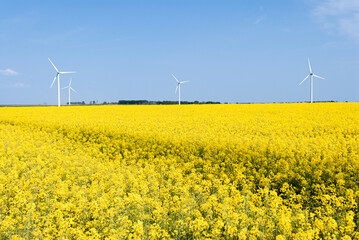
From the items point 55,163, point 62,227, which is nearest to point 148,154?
point 55,163

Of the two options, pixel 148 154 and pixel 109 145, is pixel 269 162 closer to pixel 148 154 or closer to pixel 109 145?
pixel 148 154

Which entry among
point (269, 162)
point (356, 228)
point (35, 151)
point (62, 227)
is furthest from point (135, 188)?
point (35, 151)

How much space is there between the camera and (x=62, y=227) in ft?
18.3

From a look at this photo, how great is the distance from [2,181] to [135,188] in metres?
4.76

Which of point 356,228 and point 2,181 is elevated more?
point 2,181

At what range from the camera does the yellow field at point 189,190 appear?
239 inches

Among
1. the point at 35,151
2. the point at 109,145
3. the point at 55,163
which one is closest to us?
the point at 55,163

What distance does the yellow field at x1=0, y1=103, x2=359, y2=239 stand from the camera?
19.9ft

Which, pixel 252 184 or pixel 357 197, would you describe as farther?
pixel 252 184

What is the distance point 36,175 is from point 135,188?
428 cm

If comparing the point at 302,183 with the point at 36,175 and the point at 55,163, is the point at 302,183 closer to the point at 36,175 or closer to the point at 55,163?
the point at 36,175

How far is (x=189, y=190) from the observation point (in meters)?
10.1

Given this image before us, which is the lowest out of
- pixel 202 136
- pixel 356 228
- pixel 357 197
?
pixel 356 228

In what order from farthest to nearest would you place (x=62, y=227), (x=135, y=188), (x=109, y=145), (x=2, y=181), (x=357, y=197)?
(x=109, y=145)
(x=2, y=181)
(x=135, y=188)
(x=357, y=197)
(x=62, y=227)
